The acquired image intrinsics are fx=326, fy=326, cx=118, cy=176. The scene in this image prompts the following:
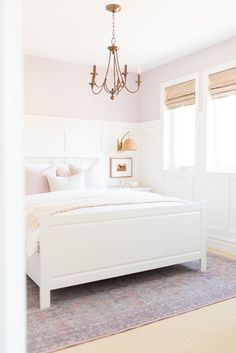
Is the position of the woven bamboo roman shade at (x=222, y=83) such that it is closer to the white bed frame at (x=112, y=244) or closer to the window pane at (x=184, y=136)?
the window pane at (x=184, y=136)

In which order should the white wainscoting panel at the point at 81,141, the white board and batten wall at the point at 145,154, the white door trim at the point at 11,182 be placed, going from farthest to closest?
1. the white wainscoting panel at the point at 81,141
2. the white board and batten wall at the point at 145,154
3. the white door trim at the point at 11,182

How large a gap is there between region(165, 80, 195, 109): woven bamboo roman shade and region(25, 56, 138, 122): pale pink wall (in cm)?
85

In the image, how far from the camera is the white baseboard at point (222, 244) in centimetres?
392

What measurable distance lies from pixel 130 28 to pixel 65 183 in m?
1.87

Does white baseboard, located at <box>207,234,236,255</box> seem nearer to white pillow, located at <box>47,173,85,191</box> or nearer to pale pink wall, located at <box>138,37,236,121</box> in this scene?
white pillow, located at <box>47,173,85,191</box>

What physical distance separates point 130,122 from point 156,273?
2883 millimetres

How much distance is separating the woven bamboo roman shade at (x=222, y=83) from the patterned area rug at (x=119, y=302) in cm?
208

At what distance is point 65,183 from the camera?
12.2 feet

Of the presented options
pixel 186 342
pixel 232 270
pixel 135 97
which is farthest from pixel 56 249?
Result: pixel 135 97

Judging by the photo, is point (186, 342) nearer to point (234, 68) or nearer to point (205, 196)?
point (205, 196)

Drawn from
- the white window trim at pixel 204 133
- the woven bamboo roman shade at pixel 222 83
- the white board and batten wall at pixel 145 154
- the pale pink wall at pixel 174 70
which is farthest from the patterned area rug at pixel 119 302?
the pale pink wall at pixel 174 70

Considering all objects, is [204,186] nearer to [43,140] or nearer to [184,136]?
[184,136]

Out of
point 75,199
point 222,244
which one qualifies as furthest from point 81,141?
point 222,244

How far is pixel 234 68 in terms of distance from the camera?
384cm
